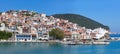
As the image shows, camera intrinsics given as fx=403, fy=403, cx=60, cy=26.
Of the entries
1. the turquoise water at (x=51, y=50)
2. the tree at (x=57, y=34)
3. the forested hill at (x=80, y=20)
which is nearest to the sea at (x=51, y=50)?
the turquoise water at (x=51, y=50)

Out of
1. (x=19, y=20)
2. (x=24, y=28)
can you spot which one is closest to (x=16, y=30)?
(x=24, y=28)

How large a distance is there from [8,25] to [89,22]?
62754 millimetres

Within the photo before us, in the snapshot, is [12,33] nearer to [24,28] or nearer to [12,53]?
[24,28]

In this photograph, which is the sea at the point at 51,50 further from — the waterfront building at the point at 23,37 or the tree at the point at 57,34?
the waterfront building at the point at 23,37

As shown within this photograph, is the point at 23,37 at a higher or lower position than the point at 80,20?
lower

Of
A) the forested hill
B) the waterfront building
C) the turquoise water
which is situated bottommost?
the turquoise water

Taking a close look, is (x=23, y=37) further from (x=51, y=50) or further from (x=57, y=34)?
(x=51, y=50)

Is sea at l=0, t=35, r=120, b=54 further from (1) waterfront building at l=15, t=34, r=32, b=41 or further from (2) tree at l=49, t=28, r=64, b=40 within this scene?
(1) waterfront building at l=15, t=34, r=32, b=41

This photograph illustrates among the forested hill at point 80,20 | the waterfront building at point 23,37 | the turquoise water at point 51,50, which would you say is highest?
the forested hill at point 80,20

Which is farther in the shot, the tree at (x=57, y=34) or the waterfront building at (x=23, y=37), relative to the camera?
the waterfront building at (x=23, y=37)

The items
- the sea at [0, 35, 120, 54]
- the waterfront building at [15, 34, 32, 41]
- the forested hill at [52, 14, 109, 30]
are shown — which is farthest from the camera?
the forested hill at [52, 14, 109, 30]

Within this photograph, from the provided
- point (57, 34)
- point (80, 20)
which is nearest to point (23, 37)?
point (57, 34)

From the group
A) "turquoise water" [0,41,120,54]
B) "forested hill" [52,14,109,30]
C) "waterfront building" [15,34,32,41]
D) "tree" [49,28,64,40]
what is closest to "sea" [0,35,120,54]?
"turquoise water" [0,41,120,54]

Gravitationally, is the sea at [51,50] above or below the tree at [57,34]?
below
